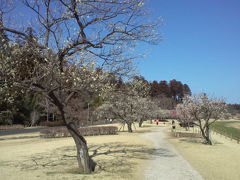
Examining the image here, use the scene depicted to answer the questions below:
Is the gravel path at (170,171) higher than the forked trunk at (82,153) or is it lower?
lower

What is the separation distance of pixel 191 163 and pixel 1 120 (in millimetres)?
32837

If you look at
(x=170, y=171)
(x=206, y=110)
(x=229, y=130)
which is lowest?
(x=229, y=130)

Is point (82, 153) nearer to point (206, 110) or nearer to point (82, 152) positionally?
point (82, 152)

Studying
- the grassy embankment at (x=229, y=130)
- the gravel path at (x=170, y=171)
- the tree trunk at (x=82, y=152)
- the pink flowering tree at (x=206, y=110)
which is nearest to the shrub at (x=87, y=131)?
the pink flowering tree at (x=206, y=110)

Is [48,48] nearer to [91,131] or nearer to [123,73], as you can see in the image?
[123,73]

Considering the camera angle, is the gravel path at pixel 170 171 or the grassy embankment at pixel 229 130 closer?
the gravel path at pixel 170 171

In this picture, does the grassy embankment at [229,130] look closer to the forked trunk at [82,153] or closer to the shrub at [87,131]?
the shrub at [87,131]

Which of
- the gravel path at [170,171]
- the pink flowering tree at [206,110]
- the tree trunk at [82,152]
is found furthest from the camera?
the pink flowering tree at [206,110]

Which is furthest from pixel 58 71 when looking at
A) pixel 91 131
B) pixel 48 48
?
pixel 91 131

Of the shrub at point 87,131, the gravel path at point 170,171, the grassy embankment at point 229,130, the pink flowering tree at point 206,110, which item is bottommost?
the grassy embankment at point 229,130

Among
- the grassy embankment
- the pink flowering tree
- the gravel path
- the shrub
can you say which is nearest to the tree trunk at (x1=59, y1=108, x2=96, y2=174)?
the gravel path

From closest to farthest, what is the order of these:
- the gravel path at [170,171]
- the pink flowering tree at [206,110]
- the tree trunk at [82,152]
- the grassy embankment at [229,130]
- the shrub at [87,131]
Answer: the gravel path at [170,171]
the tree trunk at [82,152]
the pink flowering tree at [206,110]
the shrub at [87,131]
the grassy embankment at [229,130]

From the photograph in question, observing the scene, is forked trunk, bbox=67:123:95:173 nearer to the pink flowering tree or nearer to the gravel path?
the gravel path

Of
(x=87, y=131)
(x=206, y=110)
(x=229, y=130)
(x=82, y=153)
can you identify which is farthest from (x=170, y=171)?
(x=229, y=130)
